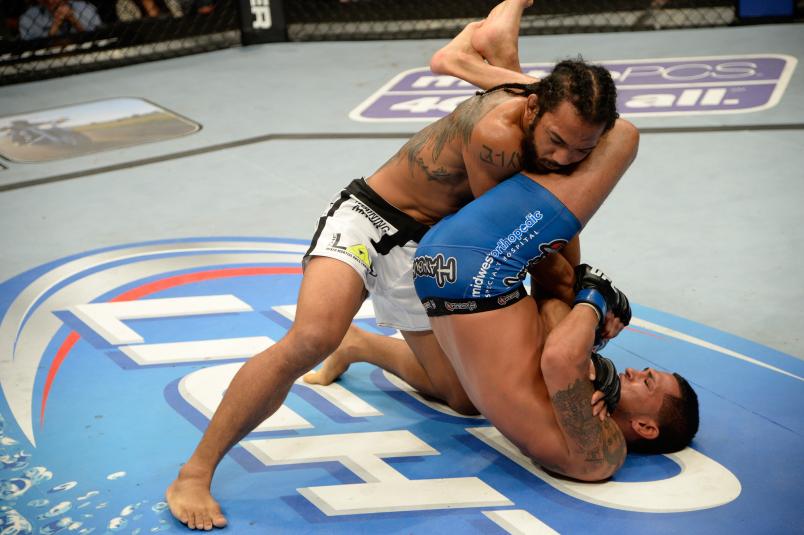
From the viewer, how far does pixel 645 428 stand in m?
2.83

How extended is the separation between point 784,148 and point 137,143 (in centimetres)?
354

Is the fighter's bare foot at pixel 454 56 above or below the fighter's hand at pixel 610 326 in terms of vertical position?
above

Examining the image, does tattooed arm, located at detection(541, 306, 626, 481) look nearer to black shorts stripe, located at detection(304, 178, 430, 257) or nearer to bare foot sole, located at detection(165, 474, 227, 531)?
black shorts stripe, located at detection(304, 178, 430, 257)

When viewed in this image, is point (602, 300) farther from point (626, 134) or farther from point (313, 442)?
point (313, 442)

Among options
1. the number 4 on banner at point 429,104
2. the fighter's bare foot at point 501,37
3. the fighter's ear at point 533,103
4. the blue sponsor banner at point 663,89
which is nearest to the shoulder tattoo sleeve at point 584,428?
the fighter's ear at point 533,103

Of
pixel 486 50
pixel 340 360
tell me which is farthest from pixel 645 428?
pixel 486 50

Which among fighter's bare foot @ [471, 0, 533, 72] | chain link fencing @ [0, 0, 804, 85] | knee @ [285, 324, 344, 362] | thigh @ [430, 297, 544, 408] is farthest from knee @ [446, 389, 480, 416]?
chain link fencing @ [0, 0, 804, 85]

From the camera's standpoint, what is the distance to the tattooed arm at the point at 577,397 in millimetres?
2639

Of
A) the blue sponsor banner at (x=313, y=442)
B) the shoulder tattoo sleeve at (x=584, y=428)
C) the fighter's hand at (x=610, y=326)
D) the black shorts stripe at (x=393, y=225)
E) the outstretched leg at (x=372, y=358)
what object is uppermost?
the black shorts stripe at (x=393, y=225)

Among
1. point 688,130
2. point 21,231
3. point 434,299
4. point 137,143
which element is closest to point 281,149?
point 137,143

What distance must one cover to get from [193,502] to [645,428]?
125 cm

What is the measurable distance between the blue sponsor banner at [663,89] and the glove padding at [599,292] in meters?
3.11

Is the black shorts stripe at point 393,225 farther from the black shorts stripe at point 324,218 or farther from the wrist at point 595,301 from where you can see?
the wrist at point 595,301

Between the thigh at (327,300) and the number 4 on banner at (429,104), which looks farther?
the number 4 on banner at (429,104)
